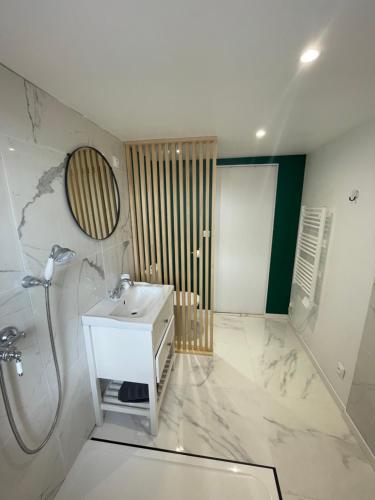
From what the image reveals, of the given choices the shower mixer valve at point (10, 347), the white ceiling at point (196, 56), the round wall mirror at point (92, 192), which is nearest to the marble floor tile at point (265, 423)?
the shower mixer valve at point (10, 347)

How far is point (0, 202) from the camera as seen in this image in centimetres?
85

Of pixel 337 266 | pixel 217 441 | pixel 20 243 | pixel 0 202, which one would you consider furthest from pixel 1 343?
pixel 337 266

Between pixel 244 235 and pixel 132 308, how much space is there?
5.89ft

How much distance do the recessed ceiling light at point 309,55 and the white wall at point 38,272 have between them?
1250mm

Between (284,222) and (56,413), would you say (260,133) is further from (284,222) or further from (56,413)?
(56,413)

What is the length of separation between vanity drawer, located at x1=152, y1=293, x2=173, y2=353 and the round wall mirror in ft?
2.48

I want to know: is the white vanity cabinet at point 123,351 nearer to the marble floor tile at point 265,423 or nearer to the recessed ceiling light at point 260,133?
the marble floor tile at point 265,423

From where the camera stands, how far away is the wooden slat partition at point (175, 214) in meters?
1.83

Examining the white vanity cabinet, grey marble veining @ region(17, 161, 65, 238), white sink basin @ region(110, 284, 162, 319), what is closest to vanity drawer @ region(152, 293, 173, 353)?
the white vanity cabinet

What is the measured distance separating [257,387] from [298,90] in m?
2.24

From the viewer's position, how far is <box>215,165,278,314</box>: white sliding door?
2.63 m

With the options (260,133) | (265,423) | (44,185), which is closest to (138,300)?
(44,185)

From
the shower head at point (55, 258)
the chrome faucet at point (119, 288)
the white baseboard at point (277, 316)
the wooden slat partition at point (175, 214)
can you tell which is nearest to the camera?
the shower head at point (55, 258)

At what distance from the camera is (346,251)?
1637 mm
